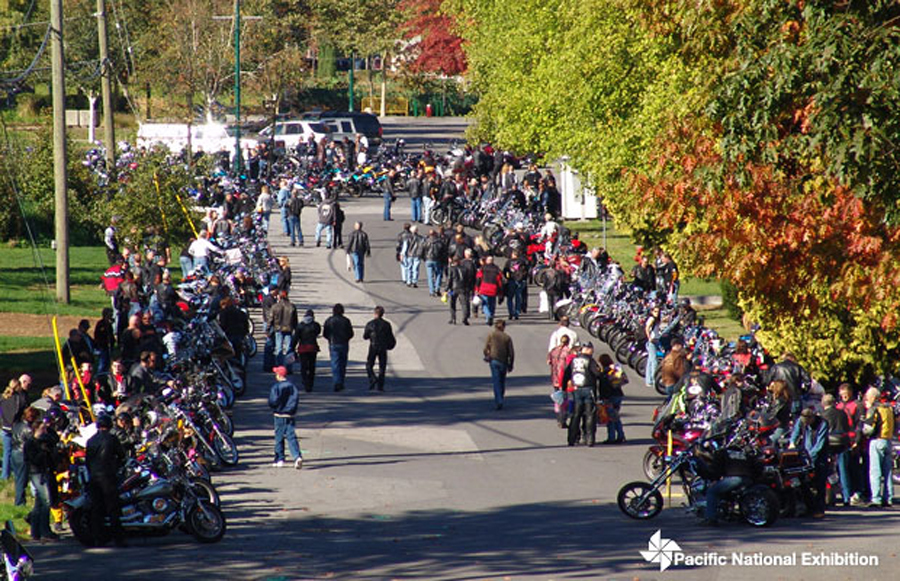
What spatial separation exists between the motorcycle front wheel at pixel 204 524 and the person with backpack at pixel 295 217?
73.0 feet

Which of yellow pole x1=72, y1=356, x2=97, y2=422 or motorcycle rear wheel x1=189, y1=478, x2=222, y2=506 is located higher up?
yellow pole x1=72, y1=356, x2=97, y2=422

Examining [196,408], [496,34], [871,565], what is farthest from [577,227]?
[871,565]

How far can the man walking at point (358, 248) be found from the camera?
32.2 m

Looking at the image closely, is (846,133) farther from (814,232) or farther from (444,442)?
(444,442)

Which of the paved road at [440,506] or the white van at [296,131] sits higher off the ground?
the white van at [296,131]

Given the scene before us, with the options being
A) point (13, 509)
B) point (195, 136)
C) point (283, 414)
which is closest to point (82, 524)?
point (13, 509)

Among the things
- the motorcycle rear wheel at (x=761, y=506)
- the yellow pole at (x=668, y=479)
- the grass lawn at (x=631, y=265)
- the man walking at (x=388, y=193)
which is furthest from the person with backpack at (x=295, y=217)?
the motorcycle rear wheel at (x=761, y=506)

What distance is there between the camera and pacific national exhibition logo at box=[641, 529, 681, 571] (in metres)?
14.2

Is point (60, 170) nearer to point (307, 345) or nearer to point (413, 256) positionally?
point (413, 256)

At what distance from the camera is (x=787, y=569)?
13.9 meters

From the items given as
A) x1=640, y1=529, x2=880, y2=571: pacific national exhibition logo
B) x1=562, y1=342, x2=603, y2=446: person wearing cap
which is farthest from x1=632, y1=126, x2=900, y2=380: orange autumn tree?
x1=640, y1=529, x2=880, y2=571: pacific national exhibition logo

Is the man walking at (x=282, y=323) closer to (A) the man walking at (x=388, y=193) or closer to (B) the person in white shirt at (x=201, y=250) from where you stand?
(B) the person in white shirt at (x=201, y=250)

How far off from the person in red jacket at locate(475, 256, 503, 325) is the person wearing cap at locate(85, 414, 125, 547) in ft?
46.2

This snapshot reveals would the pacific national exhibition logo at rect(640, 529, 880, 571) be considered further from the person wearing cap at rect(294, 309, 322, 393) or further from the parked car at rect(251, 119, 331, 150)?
the parked car at rect(251, 119, 331, 150)
